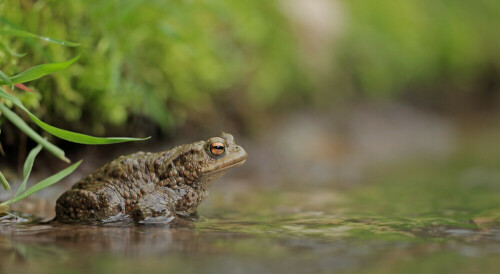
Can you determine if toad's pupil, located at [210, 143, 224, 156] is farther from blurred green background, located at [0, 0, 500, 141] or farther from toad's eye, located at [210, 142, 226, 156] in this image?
blurred green background, located at [0, 0, 500, 141]

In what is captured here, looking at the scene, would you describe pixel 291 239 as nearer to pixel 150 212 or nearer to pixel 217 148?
pixel 150 212

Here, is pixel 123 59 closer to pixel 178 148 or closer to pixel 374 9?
pixel 178 148

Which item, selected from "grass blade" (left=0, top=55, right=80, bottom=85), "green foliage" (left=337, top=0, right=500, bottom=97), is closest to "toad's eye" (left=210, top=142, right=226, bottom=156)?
"grass blade" (left=0, top=55, right=80, bottom=85)

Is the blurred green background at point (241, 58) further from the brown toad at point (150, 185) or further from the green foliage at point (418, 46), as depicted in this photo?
the brown toad at point (150, 185)

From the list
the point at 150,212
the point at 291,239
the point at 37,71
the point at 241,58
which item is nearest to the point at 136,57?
the point at 150,212

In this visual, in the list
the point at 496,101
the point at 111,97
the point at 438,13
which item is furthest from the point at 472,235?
the point at 496,101

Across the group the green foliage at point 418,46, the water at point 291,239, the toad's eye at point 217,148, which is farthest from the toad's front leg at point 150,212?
the green foliage at point 418,46
